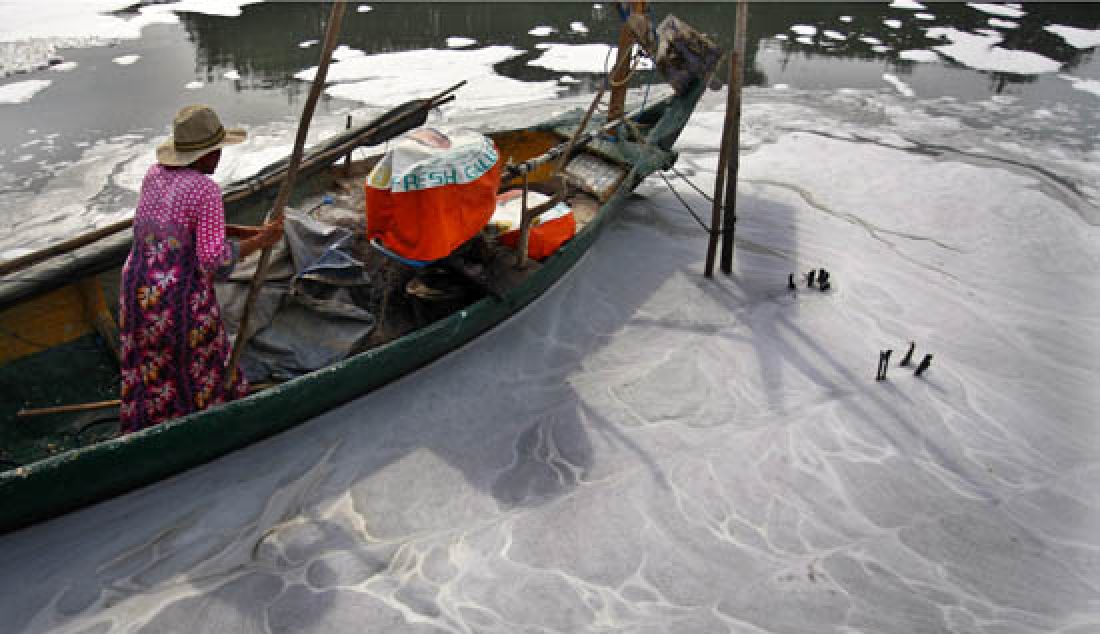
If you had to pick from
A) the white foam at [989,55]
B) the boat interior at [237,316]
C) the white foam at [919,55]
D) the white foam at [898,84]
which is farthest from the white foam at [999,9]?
the boat interior at [237,316]

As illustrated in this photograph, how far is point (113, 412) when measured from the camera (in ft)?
13.4

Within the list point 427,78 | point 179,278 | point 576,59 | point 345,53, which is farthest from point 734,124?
point 345,53

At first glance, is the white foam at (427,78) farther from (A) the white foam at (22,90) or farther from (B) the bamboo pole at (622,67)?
(A) the white foam at (22,90)

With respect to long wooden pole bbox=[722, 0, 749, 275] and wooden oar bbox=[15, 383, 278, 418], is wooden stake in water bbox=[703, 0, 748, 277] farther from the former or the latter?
wooden oar bbox=[15, 383, 278, 418]

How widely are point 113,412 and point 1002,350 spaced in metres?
5.63

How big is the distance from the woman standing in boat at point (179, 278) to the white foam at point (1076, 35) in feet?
47.7

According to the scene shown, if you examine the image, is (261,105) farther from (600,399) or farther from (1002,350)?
(1002,350)

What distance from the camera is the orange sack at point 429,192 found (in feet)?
13.6

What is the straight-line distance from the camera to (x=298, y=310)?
174 inches

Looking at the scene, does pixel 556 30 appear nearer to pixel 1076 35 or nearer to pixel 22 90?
pixel 22 90

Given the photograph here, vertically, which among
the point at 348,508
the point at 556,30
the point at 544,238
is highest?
the point at 556,30

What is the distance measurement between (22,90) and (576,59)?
7285mm

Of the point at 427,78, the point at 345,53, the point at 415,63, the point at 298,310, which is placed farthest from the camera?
the point at 345,53

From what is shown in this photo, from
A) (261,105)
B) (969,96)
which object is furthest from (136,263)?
(969,96)
